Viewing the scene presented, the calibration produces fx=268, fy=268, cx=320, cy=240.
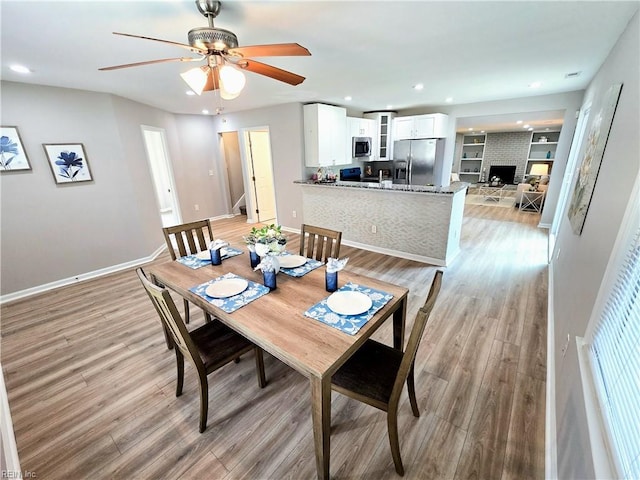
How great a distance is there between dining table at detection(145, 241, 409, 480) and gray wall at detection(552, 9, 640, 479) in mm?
829

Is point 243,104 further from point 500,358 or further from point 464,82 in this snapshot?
point 500,358

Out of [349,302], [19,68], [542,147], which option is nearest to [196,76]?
[349,302]

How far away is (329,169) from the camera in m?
5.73

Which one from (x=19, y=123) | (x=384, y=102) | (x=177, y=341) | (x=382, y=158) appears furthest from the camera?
(x=382, y=158)

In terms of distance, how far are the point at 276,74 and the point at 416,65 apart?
171cm

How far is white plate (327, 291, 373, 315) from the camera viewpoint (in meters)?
1.44

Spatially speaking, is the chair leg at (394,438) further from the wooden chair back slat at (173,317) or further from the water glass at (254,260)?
the water glass at (254,260)

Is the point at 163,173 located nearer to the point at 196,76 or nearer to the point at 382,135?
the point at 382,135

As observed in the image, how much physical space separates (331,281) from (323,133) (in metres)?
3.75

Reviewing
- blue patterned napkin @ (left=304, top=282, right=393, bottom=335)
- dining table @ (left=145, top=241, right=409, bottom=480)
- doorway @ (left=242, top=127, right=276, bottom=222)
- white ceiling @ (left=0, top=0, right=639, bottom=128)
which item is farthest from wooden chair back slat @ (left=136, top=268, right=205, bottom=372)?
doorway @ (left=242, top=127, right=276, bottom=222)

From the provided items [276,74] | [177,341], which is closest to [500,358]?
[177,341]

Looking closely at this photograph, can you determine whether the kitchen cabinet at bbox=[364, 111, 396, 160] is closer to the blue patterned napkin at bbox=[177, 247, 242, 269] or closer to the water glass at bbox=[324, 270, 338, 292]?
the blue patterned napkin at bbox=[177, 247, 242, 269]

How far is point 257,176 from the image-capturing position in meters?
5.96

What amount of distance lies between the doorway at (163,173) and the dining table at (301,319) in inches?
145
